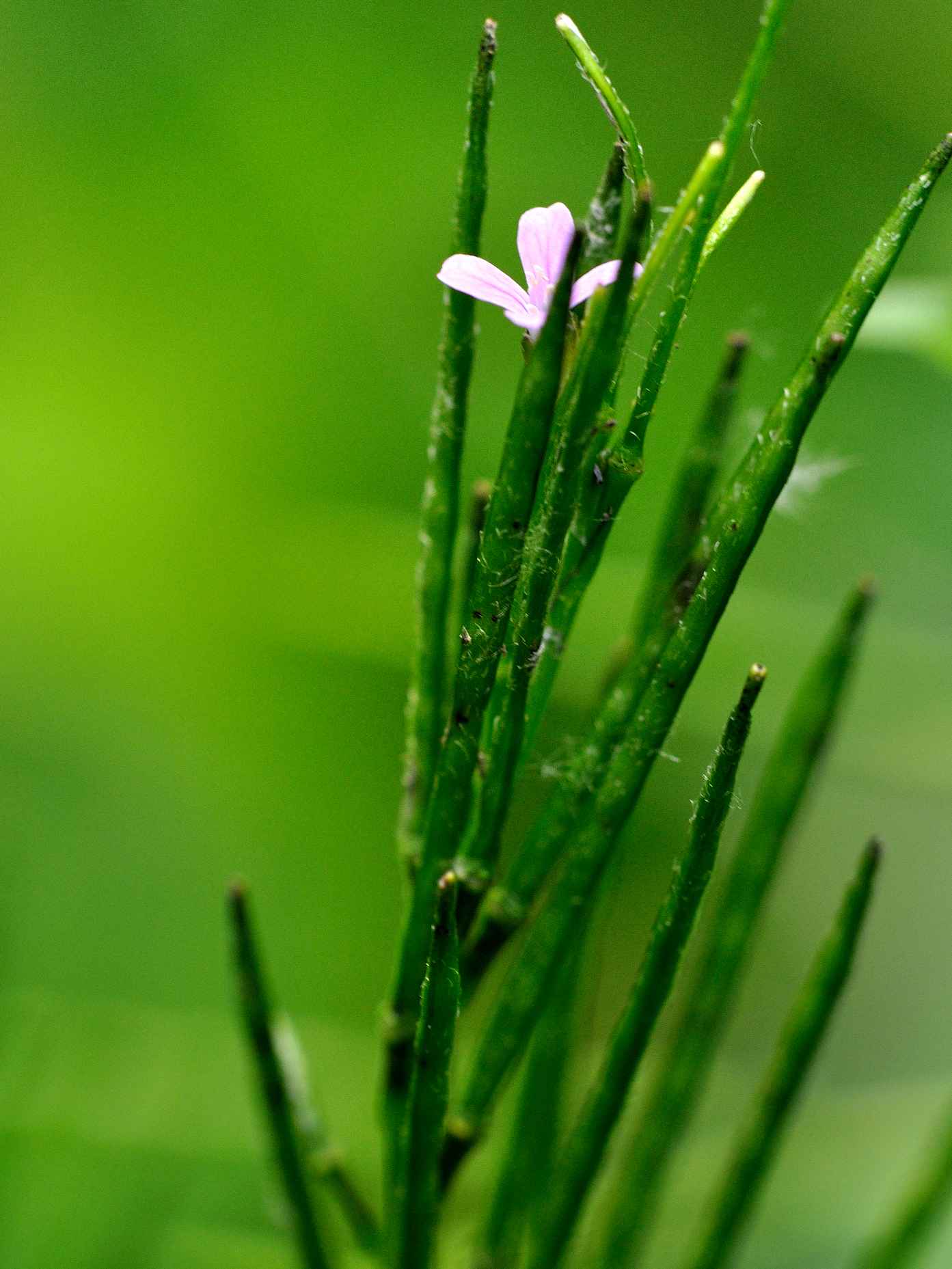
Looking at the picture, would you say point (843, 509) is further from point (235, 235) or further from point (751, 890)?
Answer: point (751, 890)

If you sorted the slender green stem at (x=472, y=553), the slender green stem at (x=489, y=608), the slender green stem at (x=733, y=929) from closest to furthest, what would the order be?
the slender green stem at (x=489, y=608) → the slender green stem at (x=472, y=553) → the slender green stem at (x=733, y=929)

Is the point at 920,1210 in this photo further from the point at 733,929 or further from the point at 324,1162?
the point at 324,1162

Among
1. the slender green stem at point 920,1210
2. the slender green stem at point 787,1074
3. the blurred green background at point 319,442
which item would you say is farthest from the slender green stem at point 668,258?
the blurred green background at point 319,442

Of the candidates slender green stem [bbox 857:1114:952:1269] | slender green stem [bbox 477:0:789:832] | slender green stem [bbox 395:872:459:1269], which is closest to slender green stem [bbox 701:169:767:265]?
slender green stem [bbox 477:0:789:832]

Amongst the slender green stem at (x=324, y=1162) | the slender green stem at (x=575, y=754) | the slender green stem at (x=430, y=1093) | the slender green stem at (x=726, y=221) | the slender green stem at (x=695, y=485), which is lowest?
the slender green stem at (x=324, y=1162)

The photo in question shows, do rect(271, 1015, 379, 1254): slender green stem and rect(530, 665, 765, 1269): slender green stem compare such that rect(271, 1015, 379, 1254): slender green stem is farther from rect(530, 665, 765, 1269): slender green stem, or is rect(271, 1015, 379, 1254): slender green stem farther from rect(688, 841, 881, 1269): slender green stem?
rect(688, 841, 881, 1269): slender green stem

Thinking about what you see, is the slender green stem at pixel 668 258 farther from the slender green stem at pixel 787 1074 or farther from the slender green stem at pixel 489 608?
the slender green stem at pixel 787 1074
